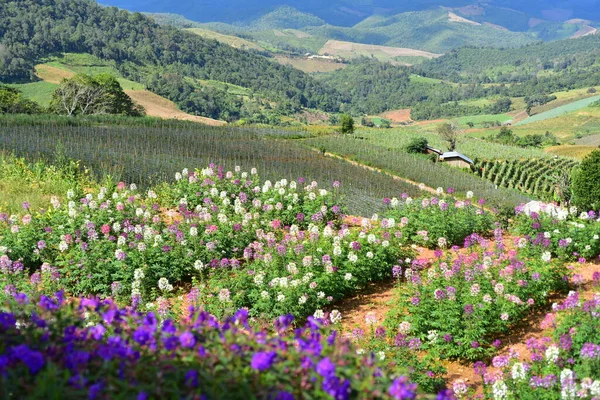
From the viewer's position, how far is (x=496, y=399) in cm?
504

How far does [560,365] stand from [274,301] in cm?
345

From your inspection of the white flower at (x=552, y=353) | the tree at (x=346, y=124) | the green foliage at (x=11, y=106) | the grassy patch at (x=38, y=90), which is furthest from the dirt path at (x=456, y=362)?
the grassy patch at (x=38, y=90)

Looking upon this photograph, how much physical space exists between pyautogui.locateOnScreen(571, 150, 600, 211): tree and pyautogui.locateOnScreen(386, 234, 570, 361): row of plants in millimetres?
8136

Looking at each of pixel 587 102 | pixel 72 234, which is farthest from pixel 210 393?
pixel 587 102

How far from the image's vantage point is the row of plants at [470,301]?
6.47 metres

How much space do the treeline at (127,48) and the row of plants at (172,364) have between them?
118125 millimetres

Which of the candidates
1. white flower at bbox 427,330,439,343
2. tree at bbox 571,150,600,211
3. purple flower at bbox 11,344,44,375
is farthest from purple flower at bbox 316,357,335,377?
tree at bbox 571,150,600,211

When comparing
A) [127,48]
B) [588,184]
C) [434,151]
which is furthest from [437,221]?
[127,48]

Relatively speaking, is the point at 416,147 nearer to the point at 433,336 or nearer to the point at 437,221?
the point at 437,221

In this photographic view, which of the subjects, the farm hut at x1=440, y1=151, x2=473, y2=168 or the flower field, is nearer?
the flower field

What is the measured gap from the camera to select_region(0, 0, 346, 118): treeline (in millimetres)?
125938

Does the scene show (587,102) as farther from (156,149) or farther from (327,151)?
(156,149)

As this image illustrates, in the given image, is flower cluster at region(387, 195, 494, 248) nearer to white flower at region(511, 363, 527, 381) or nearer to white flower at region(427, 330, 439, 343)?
white flower at region(427, 330, 439, 343)

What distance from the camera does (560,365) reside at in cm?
A: 526
